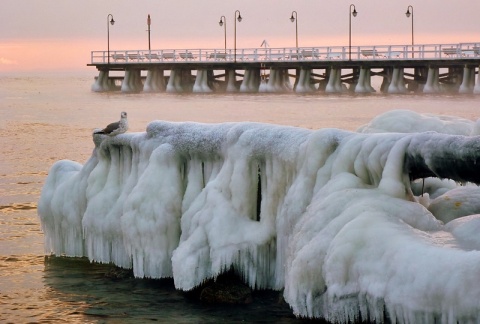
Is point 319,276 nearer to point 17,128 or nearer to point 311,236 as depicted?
point 311,236

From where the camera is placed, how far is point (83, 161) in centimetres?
3525

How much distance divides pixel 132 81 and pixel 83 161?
162 feet

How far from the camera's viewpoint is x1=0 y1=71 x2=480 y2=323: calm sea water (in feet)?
40.1

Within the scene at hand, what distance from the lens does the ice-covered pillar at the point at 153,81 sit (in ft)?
271

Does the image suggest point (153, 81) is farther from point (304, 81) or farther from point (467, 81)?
point (467, 81)

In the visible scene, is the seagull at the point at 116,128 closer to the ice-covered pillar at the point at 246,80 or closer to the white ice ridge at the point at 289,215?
the white ice ridge at the point at 289,215

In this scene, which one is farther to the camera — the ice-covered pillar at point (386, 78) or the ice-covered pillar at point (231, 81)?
the ice-covered pillar at point (231, 81)

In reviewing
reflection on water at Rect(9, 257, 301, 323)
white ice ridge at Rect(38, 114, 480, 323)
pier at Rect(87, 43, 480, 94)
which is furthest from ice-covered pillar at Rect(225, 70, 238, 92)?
reflection on water at Rect(9, 257, 301, 323)

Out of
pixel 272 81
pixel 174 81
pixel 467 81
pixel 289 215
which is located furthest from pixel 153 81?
pixel 289 215

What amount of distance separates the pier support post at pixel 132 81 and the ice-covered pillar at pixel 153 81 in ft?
4.82

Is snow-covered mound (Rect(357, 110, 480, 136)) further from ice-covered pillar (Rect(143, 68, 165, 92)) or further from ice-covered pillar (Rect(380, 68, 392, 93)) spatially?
ice-covered pillar (Rect(143, 68, 165, 92))

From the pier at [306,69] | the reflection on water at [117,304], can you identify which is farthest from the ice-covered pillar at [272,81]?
the reflection on water at [117,304]

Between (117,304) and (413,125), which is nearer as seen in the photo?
(117,304)

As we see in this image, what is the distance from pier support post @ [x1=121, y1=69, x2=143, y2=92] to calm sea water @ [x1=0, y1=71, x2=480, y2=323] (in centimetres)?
717
